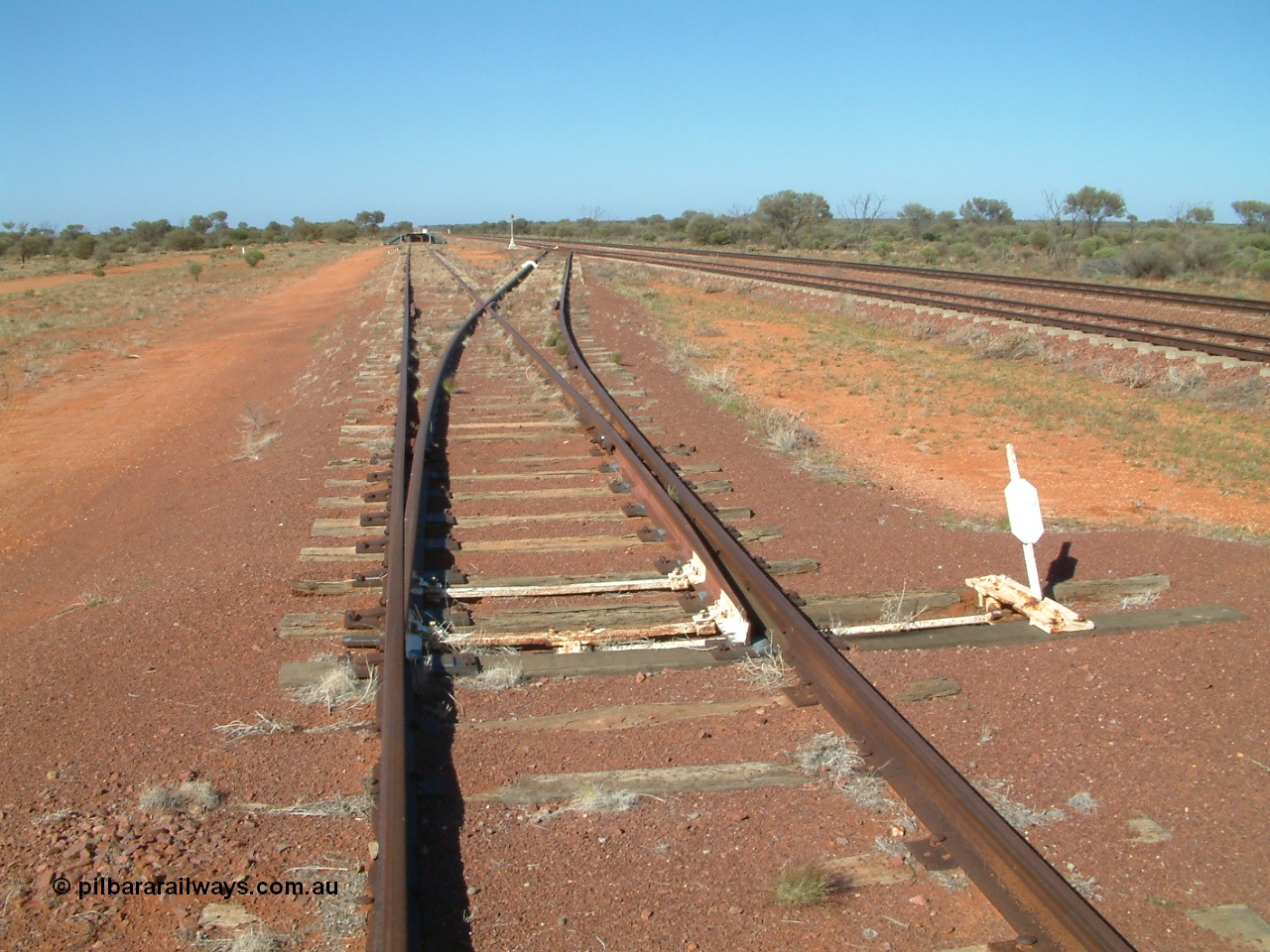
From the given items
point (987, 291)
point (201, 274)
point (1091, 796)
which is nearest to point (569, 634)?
point (1091, 796)

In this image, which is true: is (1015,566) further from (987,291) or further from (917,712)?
(987,291)

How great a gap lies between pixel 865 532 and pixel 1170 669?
2.42m

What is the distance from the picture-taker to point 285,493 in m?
8.05

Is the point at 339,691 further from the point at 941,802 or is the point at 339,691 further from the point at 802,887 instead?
the point at 941,802

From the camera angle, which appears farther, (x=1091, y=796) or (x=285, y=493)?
(x=285, y=493)

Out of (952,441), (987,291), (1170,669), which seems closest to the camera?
(1170,669)

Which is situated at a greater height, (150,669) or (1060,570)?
(1060,570)

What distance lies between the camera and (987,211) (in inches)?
3182

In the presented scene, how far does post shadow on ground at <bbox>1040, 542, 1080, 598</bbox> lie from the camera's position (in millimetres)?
5922

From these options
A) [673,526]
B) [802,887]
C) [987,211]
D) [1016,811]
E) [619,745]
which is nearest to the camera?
[802,887]

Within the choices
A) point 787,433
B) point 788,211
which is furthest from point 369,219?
point 787,433

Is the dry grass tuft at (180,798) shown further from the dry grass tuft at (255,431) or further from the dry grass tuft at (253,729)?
the dry grass tuft at (255,431)

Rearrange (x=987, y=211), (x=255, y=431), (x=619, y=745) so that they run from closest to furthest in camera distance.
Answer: (x=619, y=745) < (x=255, y=431) < (x=987, y=211)

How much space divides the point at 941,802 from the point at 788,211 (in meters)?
70.7
